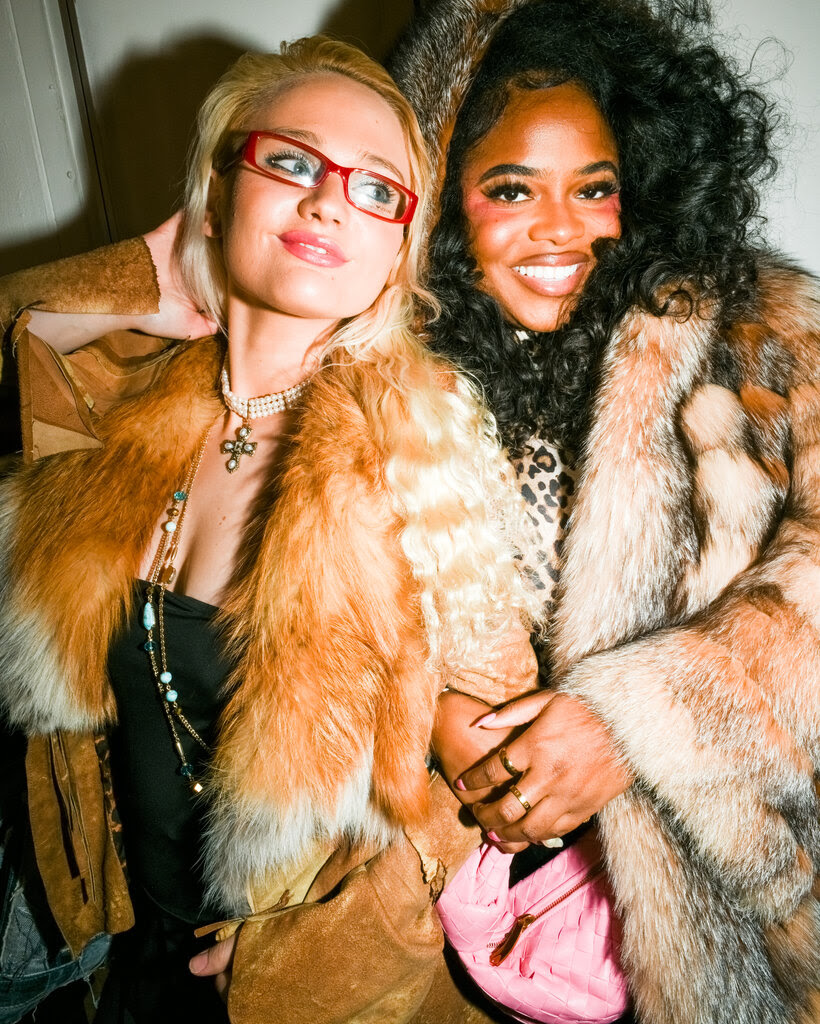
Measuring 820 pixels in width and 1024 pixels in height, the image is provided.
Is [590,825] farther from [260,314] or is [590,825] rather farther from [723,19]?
[723,19]

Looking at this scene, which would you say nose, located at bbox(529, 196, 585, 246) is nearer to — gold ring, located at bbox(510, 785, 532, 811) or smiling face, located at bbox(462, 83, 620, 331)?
smiling face, located at bbox(462, 83, 620, 331)

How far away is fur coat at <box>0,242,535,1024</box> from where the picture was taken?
3.17ft

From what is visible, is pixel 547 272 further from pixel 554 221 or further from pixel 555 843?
pixel 555 843

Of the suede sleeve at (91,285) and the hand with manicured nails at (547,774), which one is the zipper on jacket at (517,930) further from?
the suede sleeve at (91,285)

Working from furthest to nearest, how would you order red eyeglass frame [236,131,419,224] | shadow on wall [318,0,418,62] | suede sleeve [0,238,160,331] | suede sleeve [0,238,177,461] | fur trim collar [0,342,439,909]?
shadow on wall [318,0,418,62], suede sleeve [0,238,160,331], suede sleeve [0,238,177,461], red eyeglass frame [236,131,419,224], fur trim collar [0,342,439,909]

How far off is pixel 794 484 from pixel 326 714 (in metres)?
0.92

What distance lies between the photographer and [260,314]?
1.24 meters

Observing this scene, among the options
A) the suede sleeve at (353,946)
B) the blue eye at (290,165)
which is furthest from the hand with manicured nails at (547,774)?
the blue eye at (290,165)

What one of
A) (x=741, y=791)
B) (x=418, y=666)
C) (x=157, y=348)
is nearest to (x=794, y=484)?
(x=741, y=791)

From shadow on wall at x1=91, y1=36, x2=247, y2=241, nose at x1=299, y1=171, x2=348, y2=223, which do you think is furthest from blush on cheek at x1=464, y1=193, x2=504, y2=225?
shadow on wall at x1=91, y1=36, x2=247, y2=241

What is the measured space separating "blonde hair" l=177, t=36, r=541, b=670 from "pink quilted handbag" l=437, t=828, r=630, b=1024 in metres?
0.44

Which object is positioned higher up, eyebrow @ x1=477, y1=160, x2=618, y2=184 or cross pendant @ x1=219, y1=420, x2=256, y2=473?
eyebrow @ x1=477, y1=160, x2=618, y2=184

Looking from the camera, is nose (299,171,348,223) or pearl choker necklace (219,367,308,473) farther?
pearl choker necklace (219,367,308,473)

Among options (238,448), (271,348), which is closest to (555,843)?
(238,448)
